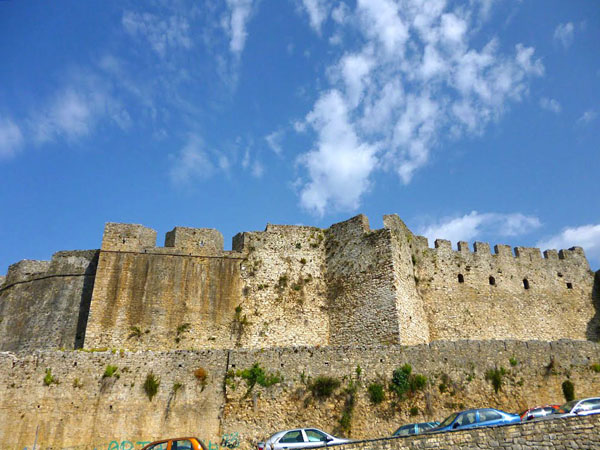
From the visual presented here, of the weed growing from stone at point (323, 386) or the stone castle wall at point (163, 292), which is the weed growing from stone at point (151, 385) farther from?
the weed growing from stone at point (323, 386)

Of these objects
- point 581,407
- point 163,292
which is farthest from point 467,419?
point 163,292

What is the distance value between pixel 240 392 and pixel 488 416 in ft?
34.3

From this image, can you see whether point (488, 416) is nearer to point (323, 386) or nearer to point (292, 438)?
point (292, 438)

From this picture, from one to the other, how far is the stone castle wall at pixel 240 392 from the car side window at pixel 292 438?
4716mm

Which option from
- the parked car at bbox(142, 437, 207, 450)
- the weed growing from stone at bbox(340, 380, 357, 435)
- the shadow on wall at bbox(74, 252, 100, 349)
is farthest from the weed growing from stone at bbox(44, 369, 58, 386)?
the weed growing from stone at bbox(340, 380, 357, 435)

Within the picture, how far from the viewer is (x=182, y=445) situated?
52.7 ft

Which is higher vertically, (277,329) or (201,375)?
(277,329)

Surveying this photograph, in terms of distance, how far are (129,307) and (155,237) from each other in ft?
15.1

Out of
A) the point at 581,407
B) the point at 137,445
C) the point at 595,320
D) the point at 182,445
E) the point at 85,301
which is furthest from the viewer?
the point at 595,320

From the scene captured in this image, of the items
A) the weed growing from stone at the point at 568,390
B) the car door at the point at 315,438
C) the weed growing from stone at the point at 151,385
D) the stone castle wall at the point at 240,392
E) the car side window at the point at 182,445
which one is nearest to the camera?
the car side window at the point at 182,445

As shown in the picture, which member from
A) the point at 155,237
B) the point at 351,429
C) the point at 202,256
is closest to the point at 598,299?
the point at 351,429

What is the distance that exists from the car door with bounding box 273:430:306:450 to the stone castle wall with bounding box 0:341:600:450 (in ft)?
15.5

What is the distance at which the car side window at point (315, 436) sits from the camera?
1709 centimetres

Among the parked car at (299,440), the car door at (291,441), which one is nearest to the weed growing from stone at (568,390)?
the parked car at (299,440)
